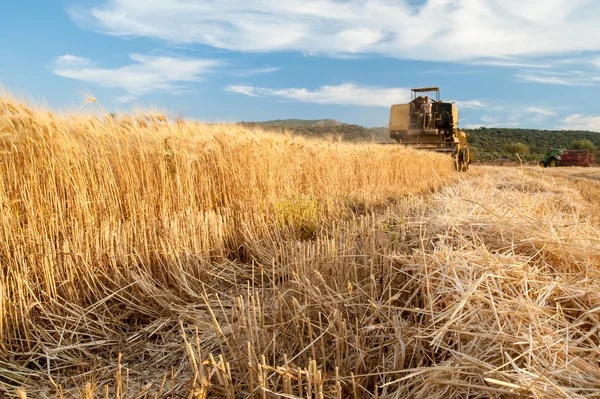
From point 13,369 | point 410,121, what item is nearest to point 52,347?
point 13,369

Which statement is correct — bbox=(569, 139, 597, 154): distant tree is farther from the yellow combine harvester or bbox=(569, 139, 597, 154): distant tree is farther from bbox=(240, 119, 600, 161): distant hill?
the yellow combine harvester

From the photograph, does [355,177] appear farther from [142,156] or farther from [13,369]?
[13,369]

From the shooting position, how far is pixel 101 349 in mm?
2412

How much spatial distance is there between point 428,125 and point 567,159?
1896 cm

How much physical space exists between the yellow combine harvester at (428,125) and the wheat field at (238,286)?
12893 millimetres

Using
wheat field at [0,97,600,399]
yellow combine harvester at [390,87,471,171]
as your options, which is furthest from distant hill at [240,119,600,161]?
wheat field at [0,97,600,399]

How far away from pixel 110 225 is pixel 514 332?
285cm

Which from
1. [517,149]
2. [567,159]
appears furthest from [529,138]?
[567,159]

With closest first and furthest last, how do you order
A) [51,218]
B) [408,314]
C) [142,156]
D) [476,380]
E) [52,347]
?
1. [476,380]
2. [408,314]
3. [52,347]
4. [51,218]
5. [142,156]

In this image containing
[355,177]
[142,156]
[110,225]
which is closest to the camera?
[110,225]

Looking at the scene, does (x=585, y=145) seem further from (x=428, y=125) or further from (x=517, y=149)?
(x=428, y=125)

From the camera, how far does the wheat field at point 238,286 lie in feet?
5.15

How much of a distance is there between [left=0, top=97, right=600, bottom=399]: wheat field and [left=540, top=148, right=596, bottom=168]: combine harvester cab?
28.9 m

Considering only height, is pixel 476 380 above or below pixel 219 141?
below
